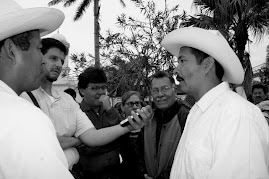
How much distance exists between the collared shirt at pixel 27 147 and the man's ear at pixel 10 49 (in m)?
0.35

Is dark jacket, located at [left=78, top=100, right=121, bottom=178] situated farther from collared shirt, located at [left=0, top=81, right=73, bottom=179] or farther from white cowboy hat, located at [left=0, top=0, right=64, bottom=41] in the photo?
collared shirt, located at [left=0, top=81, right=73, bottom=179]

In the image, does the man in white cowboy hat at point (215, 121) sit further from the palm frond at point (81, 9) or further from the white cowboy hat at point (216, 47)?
the palm frond at point (81, 9)

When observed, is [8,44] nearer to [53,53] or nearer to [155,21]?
[53,53]

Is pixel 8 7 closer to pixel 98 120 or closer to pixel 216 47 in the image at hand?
pixel 216 47

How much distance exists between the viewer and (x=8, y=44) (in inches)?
50.2

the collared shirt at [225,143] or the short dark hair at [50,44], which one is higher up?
the short dark hair at [50,44]

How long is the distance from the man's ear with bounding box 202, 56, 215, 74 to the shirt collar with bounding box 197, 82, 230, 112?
0.17 meters

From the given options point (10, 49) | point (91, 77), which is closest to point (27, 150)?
point (10, 49)

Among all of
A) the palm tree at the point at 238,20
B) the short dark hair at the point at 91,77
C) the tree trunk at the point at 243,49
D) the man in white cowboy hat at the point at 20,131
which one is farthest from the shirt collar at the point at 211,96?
the tree trunk at the point at 243,49

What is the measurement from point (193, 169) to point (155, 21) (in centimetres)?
652

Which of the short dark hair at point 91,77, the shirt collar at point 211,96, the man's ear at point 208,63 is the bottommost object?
the shirt collar at point 211,96

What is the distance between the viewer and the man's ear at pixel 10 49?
1271mm

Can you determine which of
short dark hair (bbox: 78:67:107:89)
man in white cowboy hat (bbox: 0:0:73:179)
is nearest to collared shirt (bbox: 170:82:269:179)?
man in white cowboy hat (bbox: 0:0:73:179)

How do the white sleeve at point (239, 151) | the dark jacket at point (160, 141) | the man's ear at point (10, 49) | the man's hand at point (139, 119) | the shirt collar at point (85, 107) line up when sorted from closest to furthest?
the man's ear at point (10, 49)
the white sleeve at point (239, 151)
the man's hand at point (139, 119)
the dark jacket at point (160, 141)
the shirt collar at point (85, 107)
